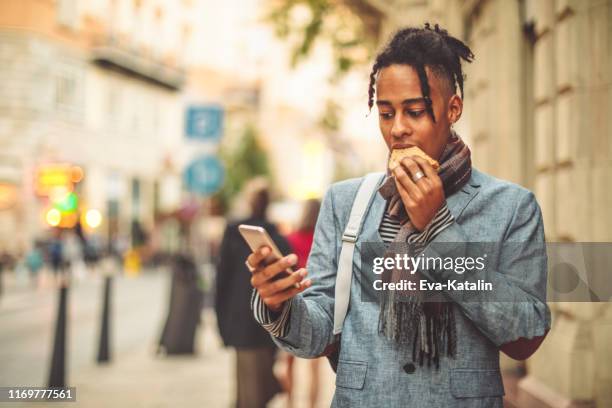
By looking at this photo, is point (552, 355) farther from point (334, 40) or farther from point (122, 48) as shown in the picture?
point (122, 48)

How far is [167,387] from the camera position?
Answer: 837 cm

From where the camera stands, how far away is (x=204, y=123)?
11633 millimetres

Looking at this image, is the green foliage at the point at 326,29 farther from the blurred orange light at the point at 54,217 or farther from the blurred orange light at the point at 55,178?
the blurred orange light at the point at 54,217

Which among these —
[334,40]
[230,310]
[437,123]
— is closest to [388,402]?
[437,123]

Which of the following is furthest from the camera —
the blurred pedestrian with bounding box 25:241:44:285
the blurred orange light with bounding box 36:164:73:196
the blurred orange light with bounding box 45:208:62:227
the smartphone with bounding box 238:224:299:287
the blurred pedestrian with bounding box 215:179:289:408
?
the blurred pedestrian with bounding box 25:241:44:285

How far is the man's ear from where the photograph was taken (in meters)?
2.15

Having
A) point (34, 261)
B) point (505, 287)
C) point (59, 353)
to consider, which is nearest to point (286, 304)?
point (505, 287)

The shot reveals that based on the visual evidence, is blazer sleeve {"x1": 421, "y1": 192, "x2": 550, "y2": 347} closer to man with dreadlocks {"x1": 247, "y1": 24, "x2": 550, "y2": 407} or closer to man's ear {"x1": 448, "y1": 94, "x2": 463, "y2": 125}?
man with dreadlocks {"x1": 247, "y1": 24, "x2": 550, "y2": 407}

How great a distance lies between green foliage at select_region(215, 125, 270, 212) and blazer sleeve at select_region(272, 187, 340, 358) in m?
49.9

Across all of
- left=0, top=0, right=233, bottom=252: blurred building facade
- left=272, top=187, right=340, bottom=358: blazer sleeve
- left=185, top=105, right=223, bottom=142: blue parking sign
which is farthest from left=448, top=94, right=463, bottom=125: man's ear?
left=185, top=105, right=223, bottom=142: blue parking sign

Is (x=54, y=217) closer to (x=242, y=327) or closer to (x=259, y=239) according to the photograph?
(x=242, y=327)

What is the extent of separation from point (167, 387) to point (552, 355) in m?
4.95

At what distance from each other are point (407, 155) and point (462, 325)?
482 mm

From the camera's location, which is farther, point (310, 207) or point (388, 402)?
point (310, 207)
